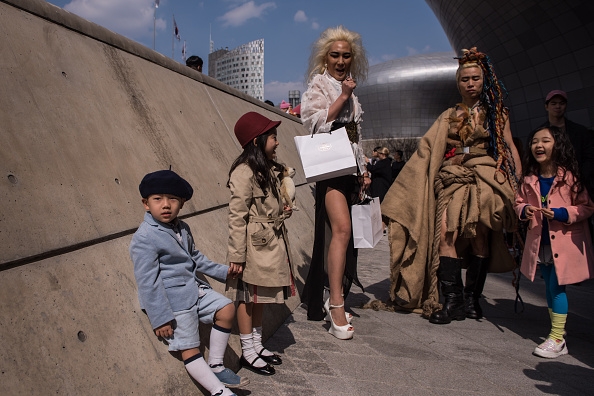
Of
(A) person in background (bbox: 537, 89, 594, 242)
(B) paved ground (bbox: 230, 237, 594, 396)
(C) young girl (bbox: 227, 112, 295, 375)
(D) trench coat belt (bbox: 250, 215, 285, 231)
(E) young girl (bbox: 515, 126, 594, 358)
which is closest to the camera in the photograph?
(B) paved ground (bbox: 230, 237, 594, 396)

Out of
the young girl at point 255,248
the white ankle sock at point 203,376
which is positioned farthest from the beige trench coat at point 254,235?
the white ankle sock at point 203,376

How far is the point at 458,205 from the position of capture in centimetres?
410

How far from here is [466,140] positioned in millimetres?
4227

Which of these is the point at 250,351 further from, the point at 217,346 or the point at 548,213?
the point at 548,213

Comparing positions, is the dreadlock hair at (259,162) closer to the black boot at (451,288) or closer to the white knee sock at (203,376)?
the white knee sock at (203,376)

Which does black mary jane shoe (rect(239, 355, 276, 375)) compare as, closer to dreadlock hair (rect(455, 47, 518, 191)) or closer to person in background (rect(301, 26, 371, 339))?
person in background (rect(301, 26, 371, 339))

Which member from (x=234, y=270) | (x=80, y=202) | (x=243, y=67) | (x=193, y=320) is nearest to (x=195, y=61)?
(x=234, y=270)

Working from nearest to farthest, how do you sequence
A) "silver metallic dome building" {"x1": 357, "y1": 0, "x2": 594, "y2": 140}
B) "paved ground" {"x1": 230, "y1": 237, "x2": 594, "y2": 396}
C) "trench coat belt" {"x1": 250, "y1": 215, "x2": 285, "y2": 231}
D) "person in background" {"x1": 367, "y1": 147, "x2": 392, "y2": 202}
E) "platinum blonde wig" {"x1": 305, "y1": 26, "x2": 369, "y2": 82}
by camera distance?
"paved ground" {"x1": 230, "y1": 237, "x2": 594, "y2": 396}
"trench coat belt" {"x1": 250, "y1": 215, "x2": 285, "y2": 231}
"platinum blonde wig" {"x1": 305, "y1": 26, "x2": 369, "y2": 82}
"silver metallic dome building" {"x1": 357, "y1": 0, "x2": 594, "y2": 140}
"person in background" {"x1": 367, "y1": 147, "x2": 392, "y2": 202}

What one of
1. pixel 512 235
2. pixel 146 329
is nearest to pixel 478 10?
pixel 512 235

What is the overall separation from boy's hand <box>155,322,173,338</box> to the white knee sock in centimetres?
16

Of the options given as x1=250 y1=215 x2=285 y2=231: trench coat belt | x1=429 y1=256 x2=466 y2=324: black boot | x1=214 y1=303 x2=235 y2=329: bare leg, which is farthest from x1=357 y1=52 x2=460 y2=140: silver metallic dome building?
x1=214 y1=303 x2=235 y2=329: bare leg

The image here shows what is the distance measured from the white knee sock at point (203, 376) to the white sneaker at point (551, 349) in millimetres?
2167

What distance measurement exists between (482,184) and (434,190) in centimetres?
41

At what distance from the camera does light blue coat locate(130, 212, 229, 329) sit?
2.24 meters
